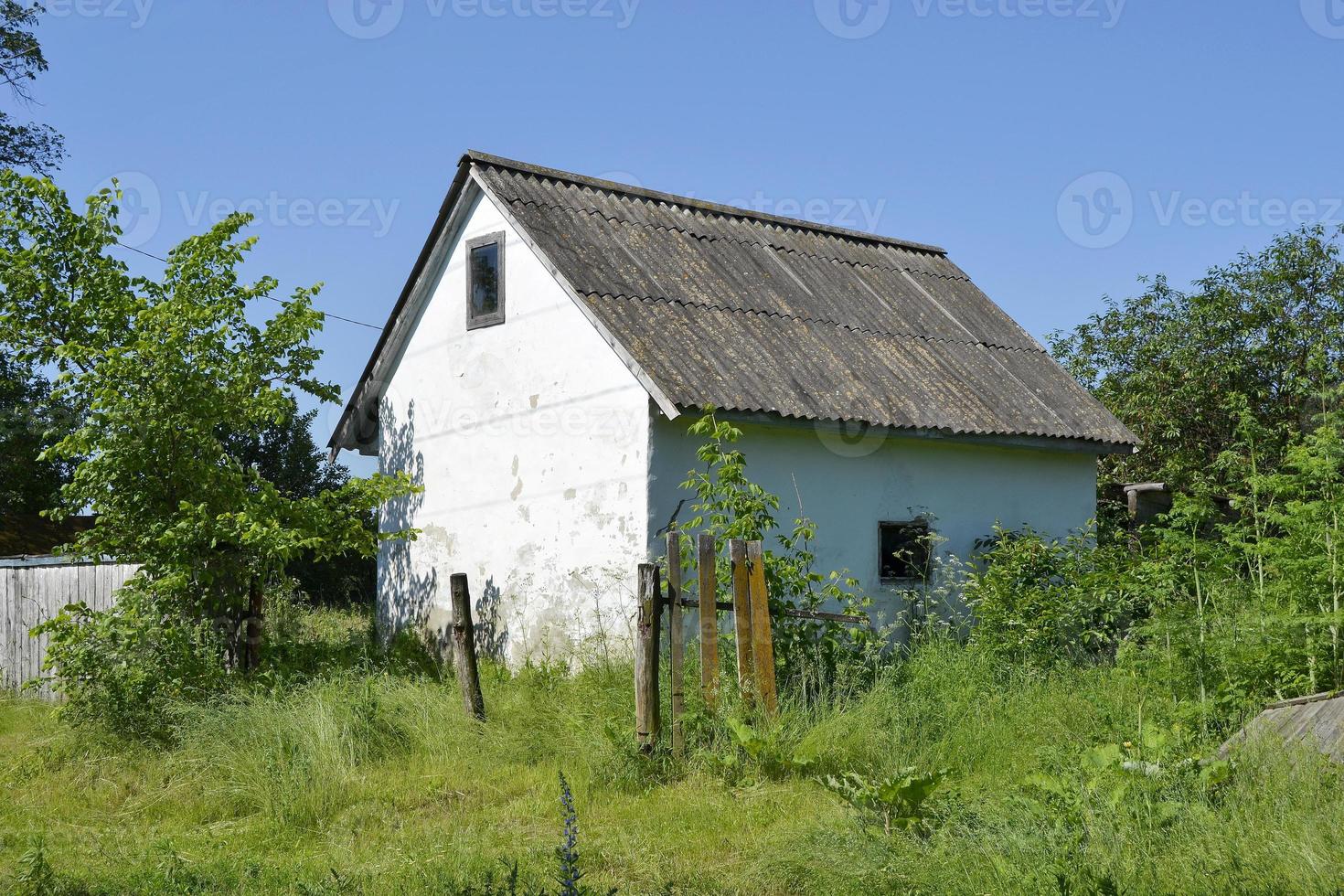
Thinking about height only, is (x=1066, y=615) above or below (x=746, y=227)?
below

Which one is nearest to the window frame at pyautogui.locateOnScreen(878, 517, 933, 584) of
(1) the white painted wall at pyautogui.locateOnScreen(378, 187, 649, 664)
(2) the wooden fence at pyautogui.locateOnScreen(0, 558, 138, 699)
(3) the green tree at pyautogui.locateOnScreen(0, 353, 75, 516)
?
(1) the white painted wall at pyautogui.locateOnScreen(378, 187, 649, 664)

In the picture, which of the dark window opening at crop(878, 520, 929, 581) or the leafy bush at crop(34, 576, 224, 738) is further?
the dark window opening at crop(878, 520, 929, 581)

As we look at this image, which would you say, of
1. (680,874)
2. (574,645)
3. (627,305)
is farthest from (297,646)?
(680,874)

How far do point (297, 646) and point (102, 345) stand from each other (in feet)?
11.1

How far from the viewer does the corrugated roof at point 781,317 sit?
11.5 meters

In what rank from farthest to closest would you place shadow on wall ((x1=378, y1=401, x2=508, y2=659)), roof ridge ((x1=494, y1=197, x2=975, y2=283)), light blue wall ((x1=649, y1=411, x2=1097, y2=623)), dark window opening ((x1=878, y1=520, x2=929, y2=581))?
1. roof ridge ((x1=494, y1=197, x2=975, y2=283))
2. shadow on wall ((x1=378, y1=401, x2=508, y2=659))
3. dark window opening ((x1=878, y1=520, x2=929, y2=581))
4. light blue wall ((x1=649, y1=411, x2=1097, y2=623))

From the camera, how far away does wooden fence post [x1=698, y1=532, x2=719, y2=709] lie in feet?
27.3

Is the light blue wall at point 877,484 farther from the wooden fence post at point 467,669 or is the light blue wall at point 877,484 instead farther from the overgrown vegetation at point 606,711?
the wooden fence post at point 467,669

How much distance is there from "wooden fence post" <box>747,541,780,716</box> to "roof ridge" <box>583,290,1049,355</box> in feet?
13.2

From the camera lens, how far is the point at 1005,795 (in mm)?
6203

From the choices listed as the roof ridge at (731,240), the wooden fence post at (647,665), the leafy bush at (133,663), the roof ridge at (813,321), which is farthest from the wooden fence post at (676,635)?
the roof ridge at (731,240)

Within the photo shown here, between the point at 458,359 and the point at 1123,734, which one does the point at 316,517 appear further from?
the point at 1123,734

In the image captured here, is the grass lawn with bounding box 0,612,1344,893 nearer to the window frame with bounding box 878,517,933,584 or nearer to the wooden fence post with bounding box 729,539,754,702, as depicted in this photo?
the wooden fence post with bounding box 729,539,754,702

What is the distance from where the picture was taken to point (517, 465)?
40.3ft
